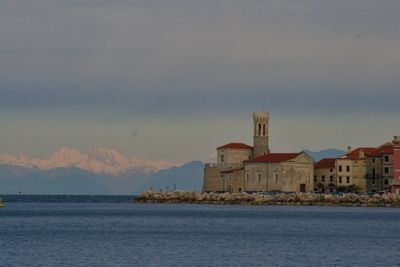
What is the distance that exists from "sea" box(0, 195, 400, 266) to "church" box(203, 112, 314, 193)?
51.6 m

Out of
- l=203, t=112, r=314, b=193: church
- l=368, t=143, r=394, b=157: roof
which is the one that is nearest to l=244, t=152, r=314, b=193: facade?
l=203, t=112, r=314, b=193: church

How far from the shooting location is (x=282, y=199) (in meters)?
138

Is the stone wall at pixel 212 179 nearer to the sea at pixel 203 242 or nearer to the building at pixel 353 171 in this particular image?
the building at pixel 353 171

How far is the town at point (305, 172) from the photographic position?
144 meters

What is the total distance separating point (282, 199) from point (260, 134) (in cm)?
2448

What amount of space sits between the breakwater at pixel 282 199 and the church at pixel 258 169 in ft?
18.6

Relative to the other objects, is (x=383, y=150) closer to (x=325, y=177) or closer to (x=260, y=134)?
(x=325, y=177)

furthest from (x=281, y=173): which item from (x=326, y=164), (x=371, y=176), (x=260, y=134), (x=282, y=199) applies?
(x=260, y=134)

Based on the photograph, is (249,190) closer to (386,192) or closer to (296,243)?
(386,192)

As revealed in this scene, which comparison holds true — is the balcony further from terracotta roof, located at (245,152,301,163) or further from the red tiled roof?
the red tiled roof

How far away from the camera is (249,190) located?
15112cm

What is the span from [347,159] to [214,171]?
21.1 metres

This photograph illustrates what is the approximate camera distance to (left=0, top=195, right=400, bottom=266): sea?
52.4 m

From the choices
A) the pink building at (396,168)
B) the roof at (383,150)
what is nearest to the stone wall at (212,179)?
the roof at (383,150)
